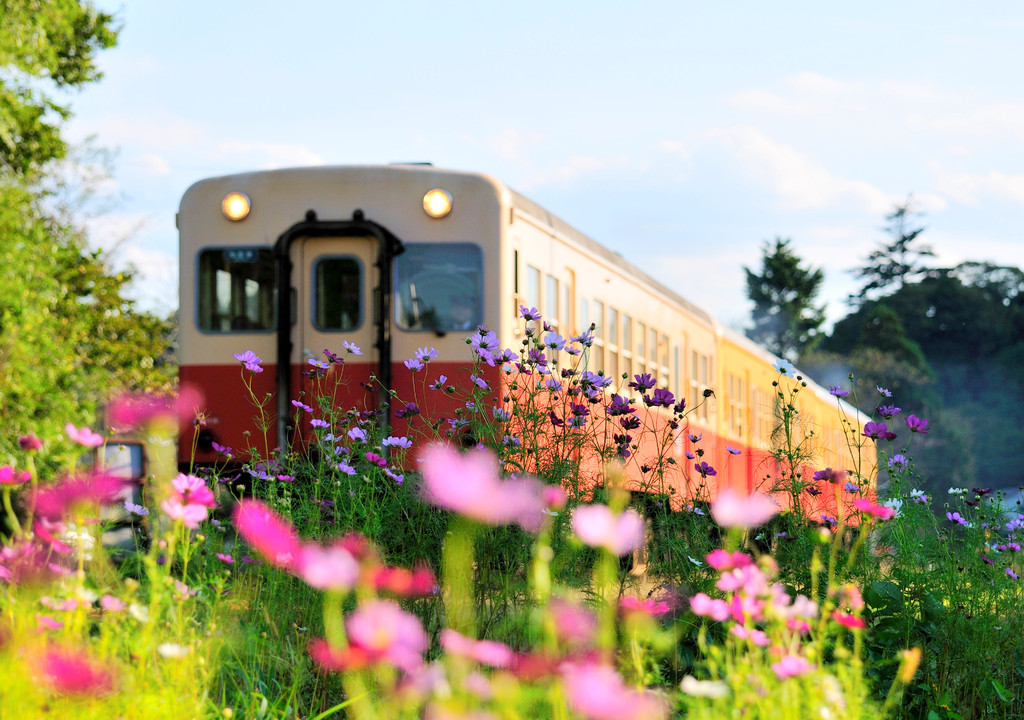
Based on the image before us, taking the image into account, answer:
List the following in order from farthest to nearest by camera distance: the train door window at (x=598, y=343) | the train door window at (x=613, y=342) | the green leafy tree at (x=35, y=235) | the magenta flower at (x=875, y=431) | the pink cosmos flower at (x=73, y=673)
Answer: the green leafy tree at (x=35, y=235), the train door window at (x=613, y=342), the train door window at (x=598, y=343), the magenta flower at (x=875, y=431), the pink cosmos flower at (x=73, y=673)

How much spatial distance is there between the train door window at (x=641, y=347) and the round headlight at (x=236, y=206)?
3711 mm

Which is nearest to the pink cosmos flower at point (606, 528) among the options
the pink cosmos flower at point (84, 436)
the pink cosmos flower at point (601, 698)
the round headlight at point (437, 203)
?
the pink cosmos flower at point (601, 698)

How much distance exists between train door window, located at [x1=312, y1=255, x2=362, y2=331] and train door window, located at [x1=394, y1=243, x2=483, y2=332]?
13.6 inches

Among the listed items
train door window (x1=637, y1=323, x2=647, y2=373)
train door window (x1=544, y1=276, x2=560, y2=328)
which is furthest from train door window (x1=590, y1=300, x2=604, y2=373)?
train door window (x1=637, y1=323, x2=647, y2=373)

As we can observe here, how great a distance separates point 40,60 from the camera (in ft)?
53.3

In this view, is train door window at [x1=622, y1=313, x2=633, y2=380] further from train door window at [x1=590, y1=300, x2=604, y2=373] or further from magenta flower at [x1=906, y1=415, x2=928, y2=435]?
magenta flower at [x1=906, y1=415, x2=928, y2=435]

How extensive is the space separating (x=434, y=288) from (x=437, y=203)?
58 centimetres

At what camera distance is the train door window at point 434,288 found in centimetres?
772

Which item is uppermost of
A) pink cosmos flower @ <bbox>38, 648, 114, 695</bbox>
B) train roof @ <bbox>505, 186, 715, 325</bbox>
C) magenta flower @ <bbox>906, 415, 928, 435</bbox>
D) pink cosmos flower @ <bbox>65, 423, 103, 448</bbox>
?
train roof @ <bbox>505, 186, 715, 325</bbox>

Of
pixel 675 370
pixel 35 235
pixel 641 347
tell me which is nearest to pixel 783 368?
pixel 641 347

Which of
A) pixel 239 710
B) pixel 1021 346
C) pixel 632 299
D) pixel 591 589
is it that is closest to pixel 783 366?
pixel 591 589

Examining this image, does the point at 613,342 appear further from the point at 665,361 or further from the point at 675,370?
the point at 675,370

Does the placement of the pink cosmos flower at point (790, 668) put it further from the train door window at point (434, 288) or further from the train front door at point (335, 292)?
the train front door at point (335, 292)

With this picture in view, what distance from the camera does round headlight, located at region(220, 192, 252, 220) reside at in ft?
25.8
